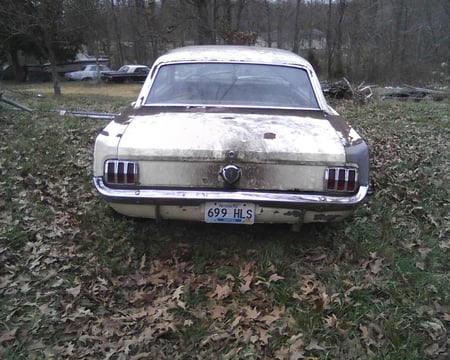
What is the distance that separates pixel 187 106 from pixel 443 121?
7636 millimetres

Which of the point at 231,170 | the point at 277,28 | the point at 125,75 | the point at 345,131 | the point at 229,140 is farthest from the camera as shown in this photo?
the point at 277,28

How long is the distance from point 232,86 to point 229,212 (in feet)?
4.85

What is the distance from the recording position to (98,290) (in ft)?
11.1

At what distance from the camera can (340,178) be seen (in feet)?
10.8

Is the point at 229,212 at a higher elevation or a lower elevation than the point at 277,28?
higher

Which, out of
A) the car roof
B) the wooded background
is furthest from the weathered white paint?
the wooded background

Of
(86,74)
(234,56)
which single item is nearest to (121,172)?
(234,56)

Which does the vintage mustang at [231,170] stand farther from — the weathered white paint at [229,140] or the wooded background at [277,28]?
the wooded background at [277,28]

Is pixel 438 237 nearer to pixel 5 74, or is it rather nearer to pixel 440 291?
pixel 440 291

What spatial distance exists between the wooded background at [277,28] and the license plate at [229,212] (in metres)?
17.6

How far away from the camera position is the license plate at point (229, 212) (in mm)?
3322

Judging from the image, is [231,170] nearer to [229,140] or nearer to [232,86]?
[229,140]

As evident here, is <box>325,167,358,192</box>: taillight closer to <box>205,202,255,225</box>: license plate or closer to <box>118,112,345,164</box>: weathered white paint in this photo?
<box>118,112,345,164</box>: weathered white paint

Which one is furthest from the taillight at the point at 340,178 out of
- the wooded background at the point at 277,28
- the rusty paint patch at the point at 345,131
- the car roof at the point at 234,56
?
the wooded background at the point at 277,28
